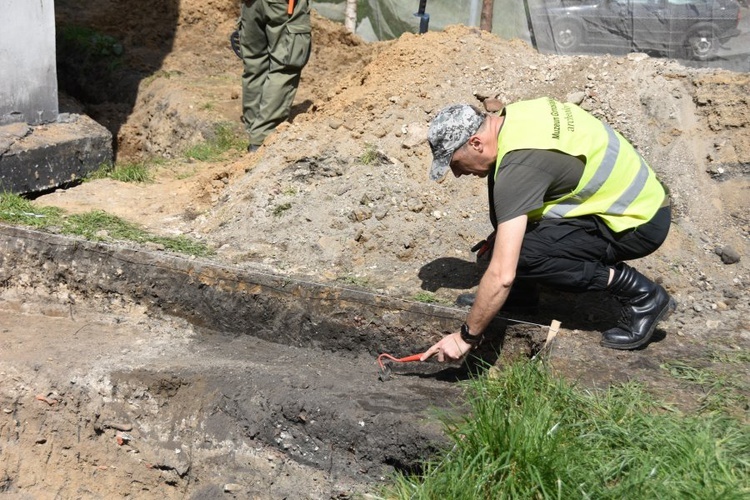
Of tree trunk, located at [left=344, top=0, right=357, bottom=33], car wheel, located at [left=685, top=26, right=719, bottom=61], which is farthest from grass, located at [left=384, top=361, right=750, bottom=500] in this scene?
tree trunk, located at [left=344, top=0, right=357, bottom=33]

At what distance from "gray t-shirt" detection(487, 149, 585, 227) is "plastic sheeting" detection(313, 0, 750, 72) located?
4627 mm

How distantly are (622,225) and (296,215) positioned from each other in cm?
224

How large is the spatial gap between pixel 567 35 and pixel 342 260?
454 centimetres

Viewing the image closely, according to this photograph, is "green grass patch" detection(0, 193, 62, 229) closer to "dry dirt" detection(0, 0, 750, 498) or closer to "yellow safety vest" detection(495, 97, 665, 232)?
"dry dirt" detection(0, 0, 750, 498)

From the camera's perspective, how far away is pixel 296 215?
5.54 m

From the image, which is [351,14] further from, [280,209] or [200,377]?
[200,377]

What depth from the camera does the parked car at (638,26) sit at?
774 cm

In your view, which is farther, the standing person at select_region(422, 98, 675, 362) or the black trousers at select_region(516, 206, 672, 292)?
the black trousers at select_region(516, 206, 672, 292)

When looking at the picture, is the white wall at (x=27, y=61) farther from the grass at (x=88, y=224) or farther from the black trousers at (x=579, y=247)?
the black trousers at (x=579, y=247)

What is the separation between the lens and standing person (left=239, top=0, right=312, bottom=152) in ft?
22.2

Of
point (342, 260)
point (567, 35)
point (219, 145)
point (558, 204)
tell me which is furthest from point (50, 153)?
point (567, 35)

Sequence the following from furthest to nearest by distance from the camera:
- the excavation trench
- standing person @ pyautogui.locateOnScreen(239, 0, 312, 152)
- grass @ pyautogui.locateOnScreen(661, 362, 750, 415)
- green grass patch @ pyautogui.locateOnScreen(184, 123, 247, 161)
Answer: green grass patch @ pyautogui.locateOnScreen(184, 123, 247, 161), standing person @ pyautogui.locateOnScreen(239, 0, 312, 152), the excavation trench, grass @ pyautogui.locateOnScreen(661, 362, 750, 415)

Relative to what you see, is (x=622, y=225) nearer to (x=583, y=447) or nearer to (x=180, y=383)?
(x=583, y=447)

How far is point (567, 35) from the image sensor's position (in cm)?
856
